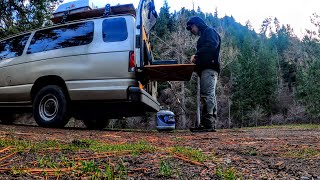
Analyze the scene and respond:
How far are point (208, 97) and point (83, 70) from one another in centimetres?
244

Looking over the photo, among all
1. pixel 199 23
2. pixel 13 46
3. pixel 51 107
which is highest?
pixel 199 23

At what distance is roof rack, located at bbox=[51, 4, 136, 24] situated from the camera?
22.5 feet

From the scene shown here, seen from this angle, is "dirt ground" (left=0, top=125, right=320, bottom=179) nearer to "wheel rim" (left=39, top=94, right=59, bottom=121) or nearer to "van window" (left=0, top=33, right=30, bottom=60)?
"wheel rim" (left=39, top=94, right=59, bottom=121)

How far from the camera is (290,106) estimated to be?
193ft

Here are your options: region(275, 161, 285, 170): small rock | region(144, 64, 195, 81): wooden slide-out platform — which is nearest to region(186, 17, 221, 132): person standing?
region(144, 64, 195, 81): wooden slide-out platform

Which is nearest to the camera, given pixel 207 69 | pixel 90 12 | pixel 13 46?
pixel 207 69

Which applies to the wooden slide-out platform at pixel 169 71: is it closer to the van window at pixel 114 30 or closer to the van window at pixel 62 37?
the van window at pixel 114 30

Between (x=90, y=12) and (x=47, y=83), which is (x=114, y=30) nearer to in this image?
(x=90, y=12)

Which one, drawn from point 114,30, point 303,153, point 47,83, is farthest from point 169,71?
point 303,153

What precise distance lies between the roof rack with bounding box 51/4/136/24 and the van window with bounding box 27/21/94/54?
55cm

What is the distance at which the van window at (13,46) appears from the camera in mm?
7188

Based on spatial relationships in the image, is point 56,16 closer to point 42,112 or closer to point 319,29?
point 42,112

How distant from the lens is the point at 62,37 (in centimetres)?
659

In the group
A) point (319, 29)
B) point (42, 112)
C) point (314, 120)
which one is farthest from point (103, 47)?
point (314, 120)
